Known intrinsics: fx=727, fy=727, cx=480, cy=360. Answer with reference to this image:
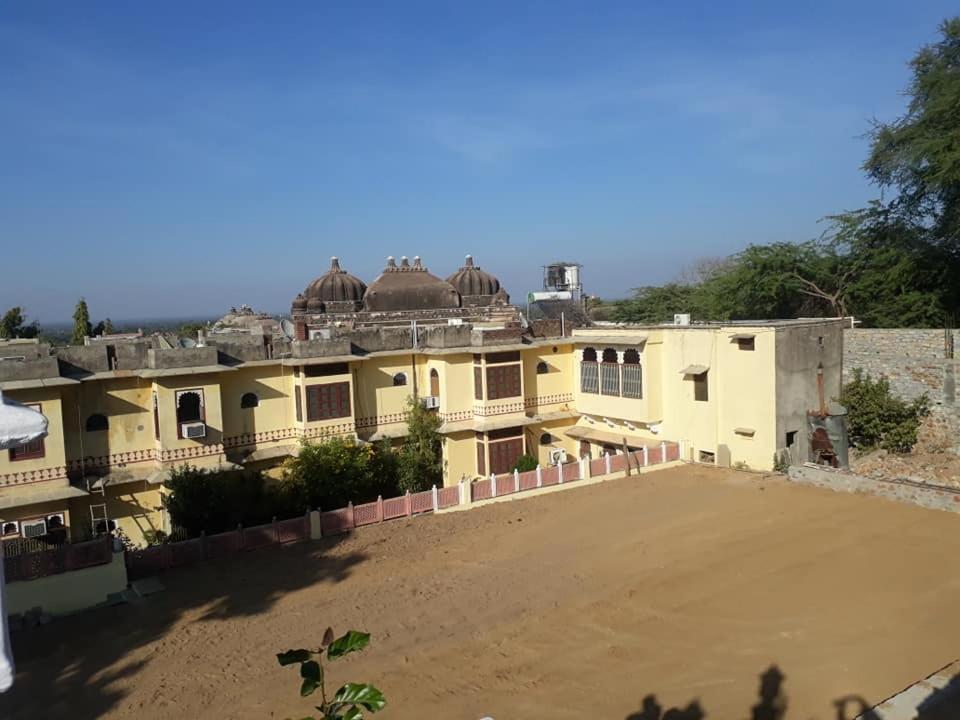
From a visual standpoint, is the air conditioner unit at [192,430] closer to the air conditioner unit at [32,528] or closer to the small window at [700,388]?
the air conditioner unit at [32,528]

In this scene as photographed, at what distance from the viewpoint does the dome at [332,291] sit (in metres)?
30.9

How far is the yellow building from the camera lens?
1639 centimetres

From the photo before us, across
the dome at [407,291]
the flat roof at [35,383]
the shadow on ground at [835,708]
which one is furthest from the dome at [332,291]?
the shadow on ground at [835,708]

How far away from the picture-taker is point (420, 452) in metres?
20.1

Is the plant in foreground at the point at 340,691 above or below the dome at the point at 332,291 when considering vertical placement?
below

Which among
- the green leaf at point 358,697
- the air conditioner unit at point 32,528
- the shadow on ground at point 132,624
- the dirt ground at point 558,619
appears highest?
the green leaf at point 358,697

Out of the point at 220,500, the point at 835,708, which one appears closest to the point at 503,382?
the point at 220,500

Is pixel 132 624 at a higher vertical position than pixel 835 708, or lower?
lower

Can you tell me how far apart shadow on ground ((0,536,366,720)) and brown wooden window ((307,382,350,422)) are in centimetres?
405

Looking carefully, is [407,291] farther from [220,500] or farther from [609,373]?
[220,500]

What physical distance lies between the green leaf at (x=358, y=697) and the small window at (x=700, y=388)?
17.4 meters

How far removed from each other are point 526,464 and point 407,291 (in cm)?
1159

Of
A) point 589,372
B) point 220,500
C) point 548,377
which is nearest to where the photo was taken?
point 220,500

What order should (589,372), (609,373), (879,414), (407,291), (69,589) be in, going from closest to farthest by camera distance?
(69,589), (879,414), (609,373), (589,372), (407,291)
